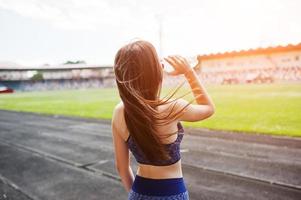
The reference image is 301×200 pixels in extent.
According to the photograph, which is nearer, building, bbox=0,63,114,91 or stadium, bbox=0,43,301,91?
stadium, bbox=0,43,301,91

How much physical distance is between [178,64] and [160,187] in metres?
0.81

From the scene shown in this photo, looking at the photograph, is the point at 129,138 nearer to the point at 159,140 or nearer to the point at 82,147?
the point at 159,140

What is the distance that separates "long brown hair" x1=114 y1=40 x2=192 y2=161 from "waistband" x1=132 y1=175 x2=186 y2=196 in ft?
0.72

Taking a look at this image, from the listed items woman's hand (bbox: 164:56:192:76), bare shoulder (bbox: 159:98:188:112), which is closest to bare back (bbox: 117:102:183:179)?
bare shoulder (bbox: 159:98:188:112)

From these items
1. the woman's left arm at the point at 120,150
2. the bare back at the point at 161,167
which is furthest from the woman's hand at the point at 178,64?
the woman's left arm at the point at 120,150

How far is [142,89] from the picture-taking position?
191cm

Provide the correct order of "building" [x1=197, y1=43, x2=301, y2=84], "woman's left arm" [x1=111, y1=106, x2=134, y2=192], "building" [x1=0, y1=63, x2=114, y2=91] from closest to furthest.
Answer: "woman's left arm" [x1=111, y1=106, x2=134, y2=192]
"building" [x1=197, y1=43, x2=301, y2=84]
"building" [x1=0, y1=63, x2=114, y2=91]

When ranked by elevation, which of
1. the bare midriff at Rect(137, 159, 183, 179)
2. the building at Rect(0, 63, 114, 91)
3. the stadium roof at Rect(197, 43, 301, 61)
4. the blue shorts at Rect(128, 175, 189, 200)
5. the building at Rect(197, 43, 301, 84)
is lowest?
the building at Rect(0, 63, 114, 91)

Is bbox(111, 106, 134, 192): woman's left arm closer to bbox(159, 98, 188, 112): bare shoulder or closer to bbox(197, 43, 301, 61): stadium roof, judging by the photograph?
bbox(159, 98, 188, 112): bare shoulder

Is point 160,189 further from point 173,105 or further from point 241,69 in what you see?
point 241,69

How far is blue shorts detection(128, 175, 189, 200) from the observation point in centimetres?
208

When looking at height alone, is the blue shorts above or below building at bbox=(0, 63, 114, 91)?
above

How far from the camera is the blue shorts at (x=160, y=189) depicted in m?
2.08

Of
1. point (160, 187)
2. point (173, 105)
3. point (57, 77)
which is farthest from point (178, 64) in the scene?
point (57, 77)
